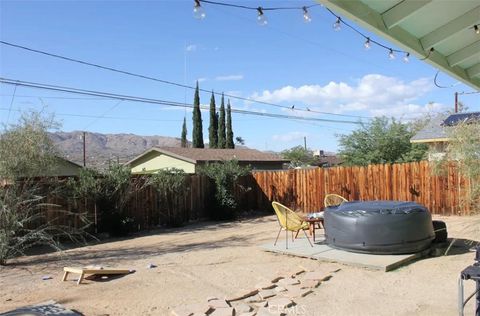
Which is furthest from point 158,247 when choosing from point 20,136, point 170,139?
point 170,139

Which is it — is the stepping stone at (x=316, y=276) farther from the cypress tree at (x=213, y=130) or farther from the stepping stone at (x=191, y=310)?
the cypress tree at (x=213, y=130)

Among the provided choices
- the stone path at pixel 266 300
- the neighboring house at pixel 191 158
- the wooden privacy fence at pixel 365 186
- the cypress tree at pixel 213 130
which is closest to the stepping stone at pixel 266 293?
the stone path at pixel 266 300

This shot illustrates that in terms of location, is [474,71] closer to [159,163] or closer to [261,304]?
[261,304]

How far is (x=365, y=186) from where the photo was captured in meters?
15.8

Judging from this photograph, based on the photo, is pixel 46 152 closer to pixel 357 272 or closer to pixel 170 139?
pixel 357 272

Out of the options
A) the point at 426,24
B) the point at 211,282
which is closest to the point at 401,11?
the point at 426,24

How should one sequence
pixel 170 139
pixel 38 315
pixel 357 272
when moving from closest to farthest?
pixel 38 315
pixel 357 272
pixel 170 139

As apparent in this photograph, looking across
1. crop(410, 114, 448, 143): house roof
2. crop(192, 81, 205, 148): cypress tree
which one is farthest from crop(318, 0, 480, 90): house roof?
crop(192, 81, 205, 148): cypress tree

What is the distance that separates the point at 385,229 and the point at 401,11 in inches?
211

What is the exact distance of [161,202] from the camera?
14.8m

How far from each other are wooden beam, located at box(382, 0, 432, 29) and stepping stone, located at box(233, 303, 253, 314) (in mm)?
3637

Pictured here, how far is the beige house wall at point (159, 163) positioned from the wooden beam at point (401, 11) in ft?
76.5

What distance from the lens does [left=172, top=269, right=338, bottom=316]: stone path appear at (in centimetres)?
547

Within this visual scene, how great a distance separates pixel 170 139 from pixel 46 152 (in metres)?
161
